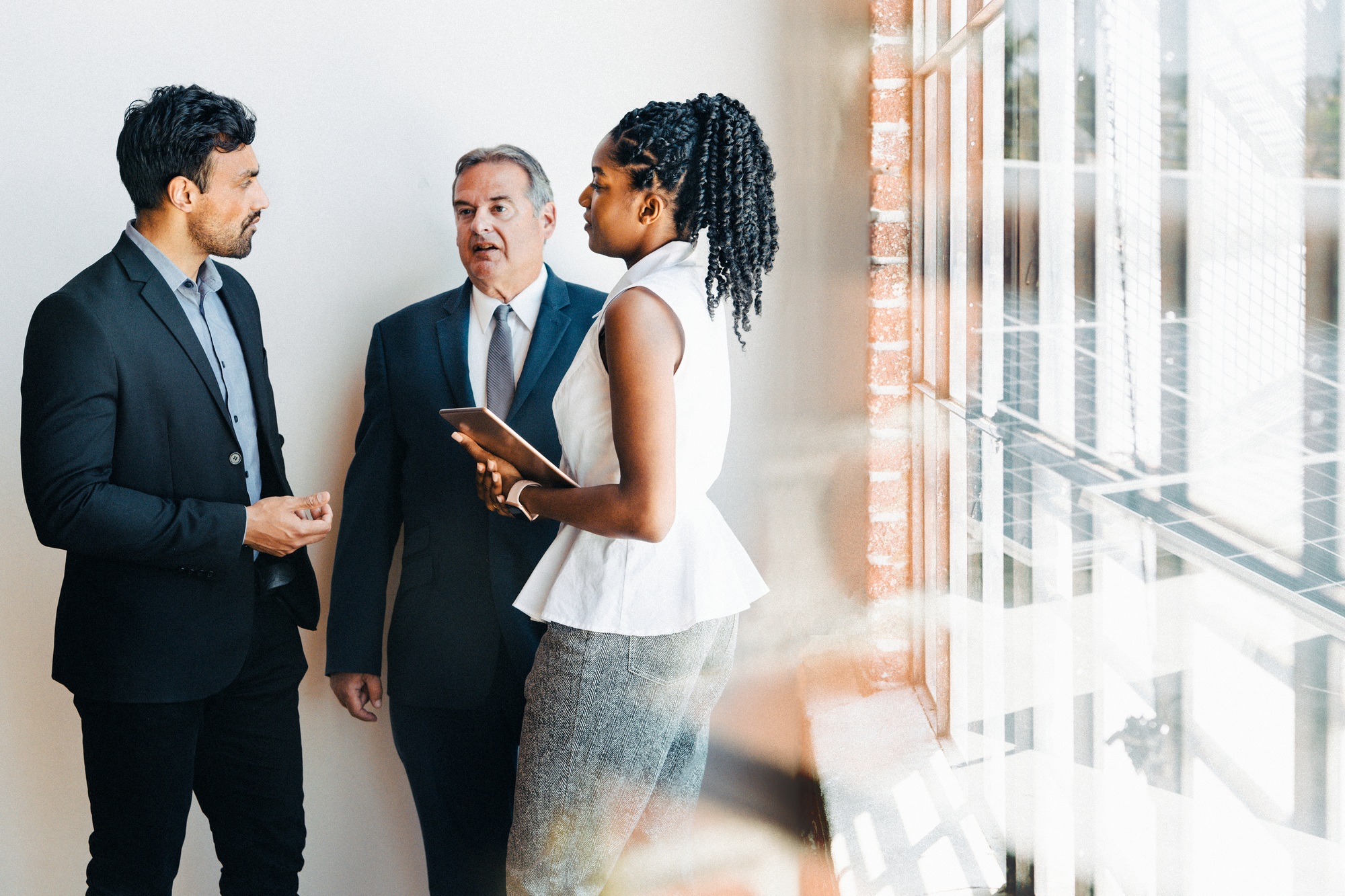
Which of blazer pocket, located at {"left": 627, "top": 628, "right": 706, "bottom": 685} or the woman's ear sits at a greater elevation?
the woman's ear

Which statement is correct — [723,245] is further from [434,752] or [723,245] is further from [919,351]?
[434,752]

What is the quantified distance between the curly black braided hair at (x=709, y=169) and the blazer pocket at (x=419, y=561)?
36.8 inches

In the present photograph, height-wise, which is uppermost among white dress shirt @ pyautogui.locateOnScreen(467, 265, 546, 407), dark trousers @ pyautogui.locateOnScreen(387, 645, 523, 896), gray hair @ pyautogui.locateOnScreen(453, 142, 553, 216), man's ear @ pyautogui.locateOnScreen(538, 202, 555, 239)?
gray hair @ pyautogui.locateOnScreen(453, 142, 553, 216)

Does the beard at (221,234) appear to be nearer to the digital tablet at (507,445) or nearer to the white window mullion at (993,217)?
the digital tablet at (507,445)

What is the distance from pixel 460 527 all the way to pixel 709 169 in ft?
3.19

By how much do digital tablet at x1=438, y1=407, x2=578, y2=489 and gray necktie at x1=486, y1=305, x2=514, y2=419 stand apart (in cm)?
45

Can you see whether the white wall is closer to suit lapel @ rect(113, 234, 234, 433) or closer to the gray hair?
the gray hair

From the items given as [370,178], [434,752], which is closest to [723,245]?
[370,178]

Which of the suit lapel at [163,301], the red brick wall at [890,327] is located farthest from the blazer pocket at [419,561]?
the red brick wall at [890,327]

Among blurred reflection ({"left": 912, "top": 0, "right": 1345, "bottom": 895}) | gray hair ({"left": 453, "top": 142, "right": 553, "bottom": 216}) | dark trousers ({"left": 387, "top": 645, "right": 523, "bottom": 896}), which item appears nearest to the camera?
blurred reflection ({"left": 912, "top": 0, "right": 1345, "bottom": 895})

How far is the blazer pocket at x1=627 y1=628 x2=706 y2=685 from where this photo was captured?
1.33 metres

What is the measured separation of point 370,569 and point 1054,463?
4.68ft

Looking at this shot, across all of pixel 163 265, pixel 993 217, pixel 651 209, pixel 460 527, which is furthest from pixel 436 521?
pixel 993 217

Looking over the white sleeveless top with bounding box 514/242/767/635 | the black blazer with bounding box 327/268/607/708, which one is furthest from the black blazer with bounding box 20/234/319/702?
the white sleeveless top with bounding box 514/242/767/635
